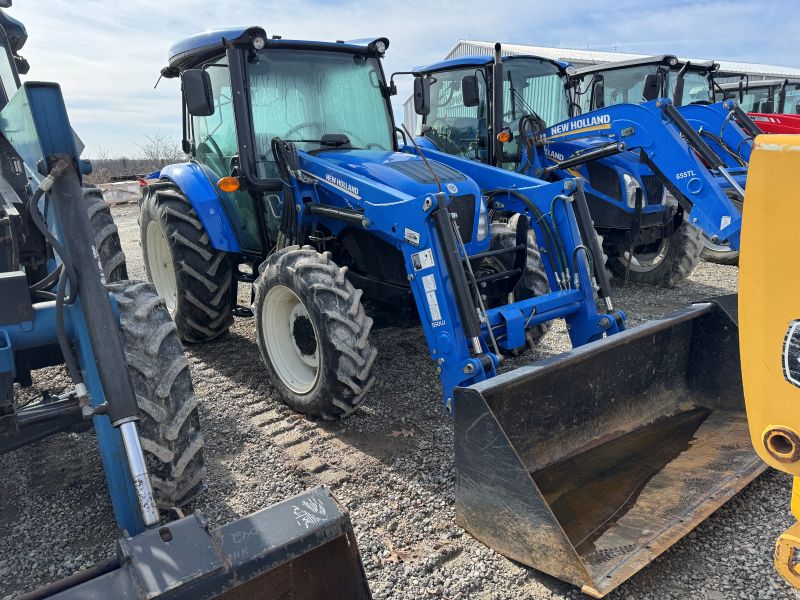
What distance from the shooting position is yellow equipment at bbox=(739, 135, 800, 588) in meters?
1.23

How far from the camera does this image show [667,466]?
9.73 feet

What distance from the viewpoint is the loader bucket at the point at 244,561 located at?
1.40m

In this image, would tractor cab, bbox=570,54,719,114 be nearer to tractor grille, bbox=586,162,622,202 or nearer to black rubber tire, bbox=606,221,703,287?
tractor grille, bbox=586,162,622,202

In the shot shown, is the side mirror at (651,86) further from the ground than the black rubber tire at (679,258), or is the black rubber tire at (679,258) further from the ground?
the side mirror at (651,86)

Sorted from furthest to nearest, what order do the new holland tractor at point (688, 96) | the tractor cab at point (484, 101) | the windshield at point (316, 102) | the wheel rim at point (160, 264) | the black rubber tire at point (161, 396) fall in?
the tractor cab at point (484, 101), the new holland tractor at point (688, 96), the wheel rim at point (160, 264), the windshield at point (316, 102), the black rubber tire at point (161, 396)

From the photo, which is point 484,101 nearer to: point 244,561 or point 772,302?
point 772,302

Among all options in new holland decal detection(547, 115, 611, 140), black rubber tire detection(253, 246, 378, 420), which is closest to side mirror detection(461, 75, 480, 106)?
new holland decal detection(547, 115, 611, 140)

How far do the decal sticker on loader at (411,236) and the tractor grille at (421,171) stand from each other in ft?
2.29

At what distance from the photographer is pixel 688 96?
8.98m

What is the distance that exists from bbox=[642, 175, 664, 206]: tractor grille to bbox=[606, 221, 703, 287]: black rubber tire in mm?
586

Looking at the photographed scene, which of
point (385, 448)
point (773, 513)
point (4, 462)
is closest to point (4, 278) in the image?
point (4, 462)

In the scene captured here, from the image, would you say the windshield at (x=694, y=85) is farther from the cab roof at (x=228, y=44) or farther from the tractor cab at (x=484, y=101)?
the cab roof at (x=228, y=44)

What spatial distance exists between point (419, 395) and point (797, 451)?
9.83 feet

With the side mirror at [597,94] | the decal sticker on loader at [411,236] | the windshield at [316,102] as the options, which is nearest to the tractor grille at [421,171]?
the windshield at [316,102]
